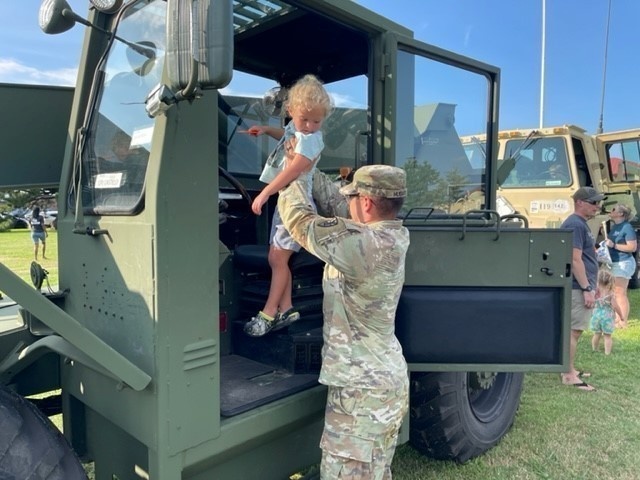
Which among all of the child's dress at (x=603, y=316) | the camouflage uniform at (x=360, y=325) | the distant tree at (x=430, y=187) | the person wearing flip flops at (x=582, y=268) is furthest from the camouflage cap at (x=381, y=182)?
the child's dress at (x=603, y=316)

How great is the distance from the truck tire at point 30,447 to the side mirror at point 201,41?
45.2 inches

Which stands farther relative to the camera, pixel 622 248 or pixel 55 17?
pixel 622 248

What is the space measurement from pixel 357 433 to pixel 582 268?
3.45 m

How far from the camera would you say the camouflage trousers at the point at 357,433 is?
2.13m

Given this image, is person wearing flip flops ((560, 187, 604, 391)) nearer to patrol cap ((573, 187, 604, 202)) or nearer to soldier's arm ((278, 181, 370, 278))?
patrol cap ((573, 187, 604, 202))

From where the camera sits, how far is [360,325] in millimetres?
2180

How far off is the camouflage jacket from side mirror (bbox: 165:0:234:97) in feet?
2.46

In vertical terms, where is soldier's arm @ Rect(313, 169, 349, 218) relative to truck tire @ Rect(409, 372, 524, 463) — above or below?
above

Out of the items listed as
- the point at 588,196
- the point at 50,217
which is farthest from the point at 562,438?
the point at 50,217

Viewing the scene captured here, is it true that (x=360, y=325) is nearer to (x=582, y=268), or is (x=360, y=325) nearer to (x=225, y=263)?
(x=225, y=263)

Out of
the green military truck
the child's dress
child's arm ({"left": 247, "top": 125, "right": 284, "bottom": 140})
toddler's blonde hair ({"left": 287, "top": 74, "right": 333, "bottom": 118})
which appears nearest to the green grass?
the green military truck

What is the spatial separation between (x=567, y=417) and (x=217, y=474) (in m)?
3.08

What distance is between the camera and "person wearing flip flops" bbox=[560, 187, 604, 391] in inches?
190

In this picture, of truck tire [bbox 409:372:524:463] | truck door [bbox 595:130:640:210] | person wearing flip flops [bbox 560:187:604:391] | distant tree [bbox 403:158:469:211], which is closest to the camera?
distant tree [bbox 403:158:469:211]
